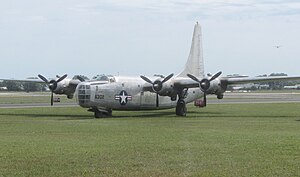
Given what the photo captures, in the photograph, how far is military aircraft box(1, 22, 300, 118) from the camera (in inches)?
1601

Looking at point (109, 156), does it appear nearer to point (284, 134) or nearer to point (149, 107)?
point (284, 134)

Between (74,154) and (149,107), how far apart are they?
2904 centimetres

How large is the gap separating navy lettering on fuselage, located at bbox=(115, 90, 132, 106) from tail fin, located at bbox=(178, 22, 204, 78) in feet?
26.9

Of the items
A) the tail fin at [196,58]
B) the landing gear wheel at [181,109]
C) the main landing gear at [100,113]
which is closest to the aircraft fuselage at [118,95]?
the main landing gear at [100,113]

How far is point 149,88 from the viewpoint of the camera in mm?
44719

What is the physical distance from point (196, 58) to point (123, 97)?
1038 cm

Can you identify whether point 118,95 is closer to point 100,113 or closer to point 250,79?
point 100,113

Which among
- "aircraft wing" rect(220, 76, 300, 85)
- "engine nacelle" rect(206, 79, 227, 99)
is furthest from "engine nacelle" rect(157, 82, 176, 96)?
"aircraft wing" rect(220, 76, 300, 85)

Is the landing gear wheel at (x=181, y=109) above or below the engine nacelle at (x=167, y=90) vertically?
below

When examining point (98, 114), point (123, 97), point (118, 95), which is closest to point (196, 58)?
point (123, 97)

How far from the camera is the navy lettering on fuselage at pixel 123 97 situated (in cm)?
4203

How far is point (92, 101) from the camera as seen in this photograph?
40.2 meters

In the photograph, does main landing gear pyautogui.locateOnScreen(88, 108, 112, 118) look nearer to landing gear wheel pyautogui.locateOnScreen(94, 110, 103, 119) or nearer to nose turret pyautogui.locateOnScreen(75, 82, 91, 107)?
landing gear wheel pyautogui.locateOnScreen(94, 110, 103, 119)

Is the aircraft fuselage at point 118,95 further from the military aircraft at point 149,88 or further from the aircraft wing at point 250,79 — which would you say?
the aircraft wing at point 250,79
